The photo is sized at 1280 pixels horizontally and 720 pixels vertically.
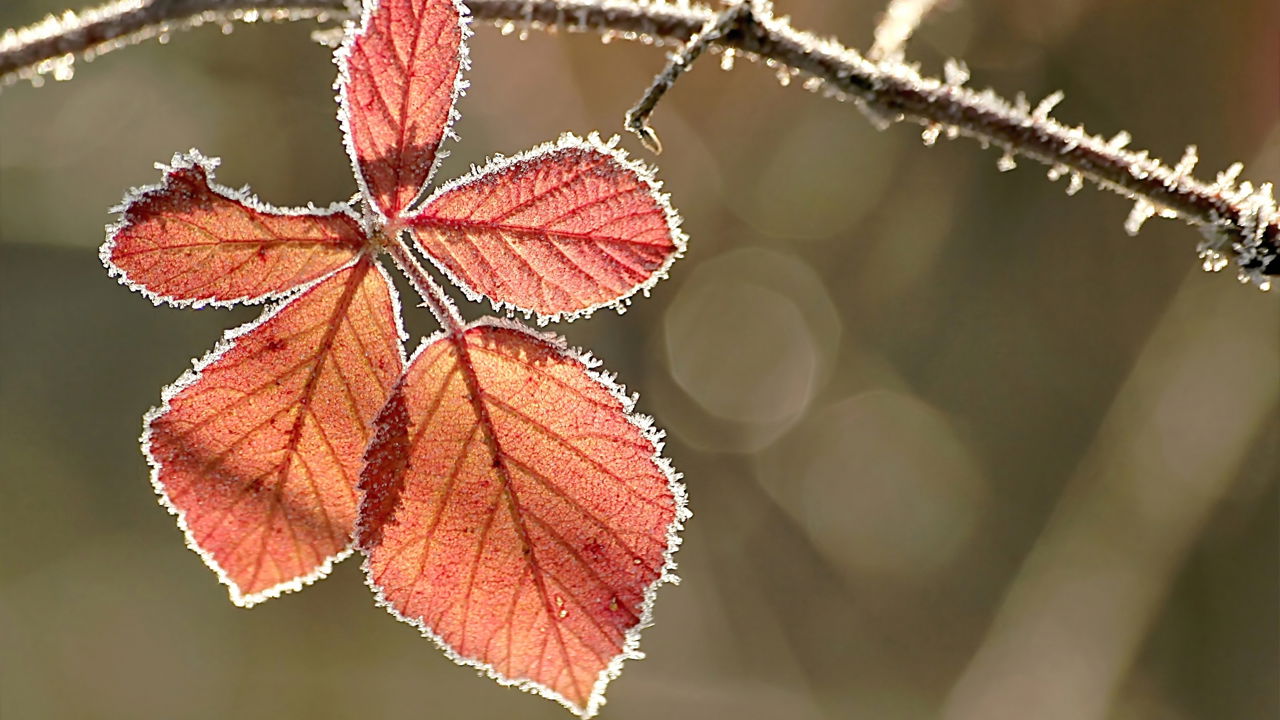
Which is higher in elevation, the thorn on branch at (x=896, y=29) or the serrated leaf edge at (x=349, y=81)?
the thorn on branch at (x=896, y=29)

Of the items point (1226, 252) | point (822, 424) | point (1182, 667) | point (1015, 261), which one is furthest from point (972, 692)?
point (1226, 252)

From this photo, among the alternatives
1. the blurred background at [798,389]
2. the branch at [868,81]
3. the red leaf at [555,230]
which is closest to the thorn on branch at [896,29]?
the branch at [868,81]

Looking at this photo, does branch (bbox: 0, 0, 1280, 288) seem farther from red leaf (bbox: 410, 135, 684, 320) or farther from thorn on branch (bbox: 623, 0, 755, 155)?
red leaf (bbox: 410, 135, 684, 320)

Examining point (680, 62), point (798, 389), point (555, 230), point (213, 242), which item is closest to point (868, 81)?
point (680, 62)

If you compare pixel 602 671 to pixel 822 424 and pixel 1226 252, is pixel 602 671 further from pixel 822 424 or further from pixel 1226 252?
pixel 822 424

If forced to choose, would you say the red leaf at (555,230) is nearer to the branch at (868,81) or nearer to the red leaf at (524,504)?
the red leaf at (524,504)

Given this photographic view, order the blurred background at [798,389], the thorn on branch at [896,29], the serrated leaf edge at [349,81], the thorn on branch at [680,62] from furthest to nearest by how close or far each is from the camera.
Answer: the blurred background at [798,389], the thorn on branch at [896,29], the thorn on branch at [680,62], the serrated leaf edge at [349,81]

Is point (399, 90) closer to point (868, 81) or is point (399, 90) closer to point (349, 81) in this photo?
point (349, 81)
